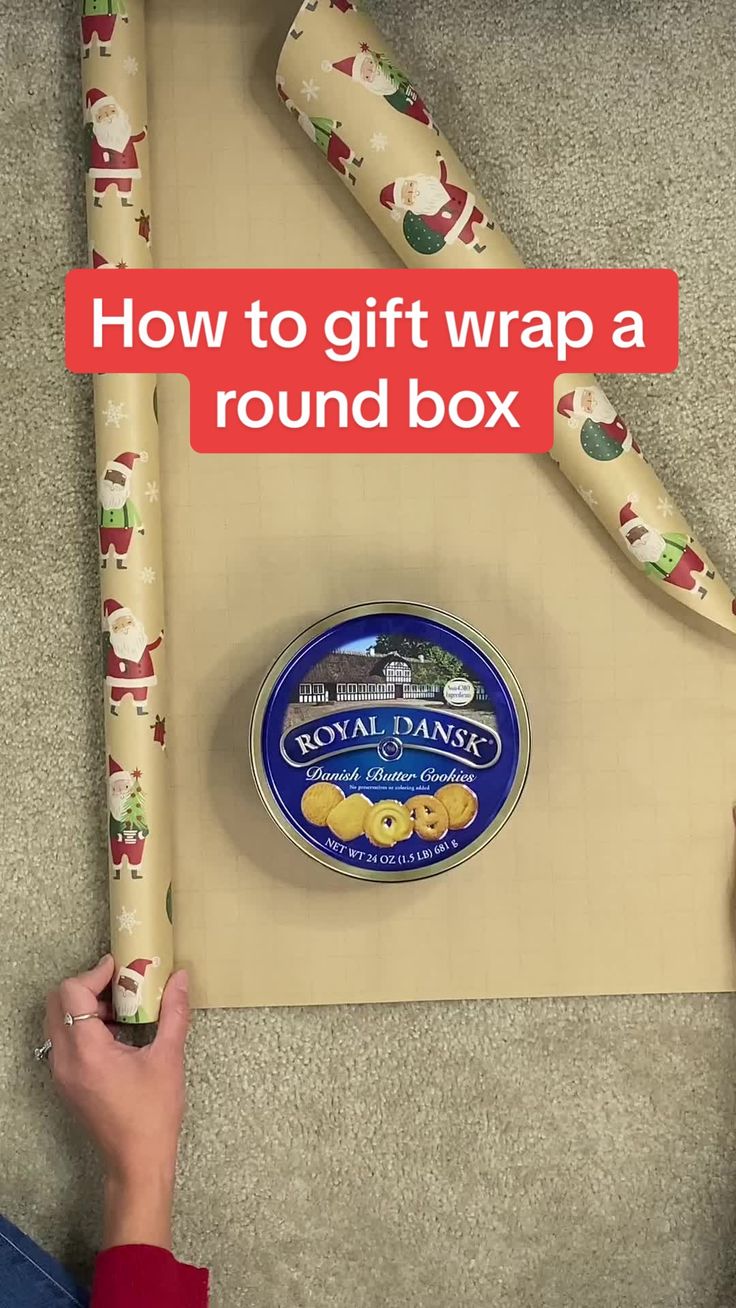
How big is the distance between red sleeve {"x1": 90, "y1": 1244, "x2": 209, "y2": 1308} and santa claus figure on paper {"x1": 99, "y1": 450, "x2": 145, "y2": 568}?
445 mm

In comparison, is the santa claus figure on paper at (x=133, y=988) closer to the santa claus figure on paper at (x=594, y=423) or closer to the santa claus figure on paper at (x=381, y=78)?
the santa claus figure on paper at (x=594, y=423)

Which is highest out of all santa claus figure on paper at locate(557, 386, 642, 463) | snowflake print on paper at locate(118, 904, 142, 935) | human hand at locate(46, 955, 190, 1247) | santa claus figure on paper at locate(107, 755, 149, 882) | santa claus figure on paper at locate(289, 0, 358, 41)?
santa claus figure on paper at locate(289, 0, 358, 41)

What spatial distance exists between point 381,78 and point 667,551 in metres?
0.36

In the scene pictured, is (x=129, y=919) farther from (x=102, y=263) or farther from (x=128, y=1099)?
(x=102, y=263)

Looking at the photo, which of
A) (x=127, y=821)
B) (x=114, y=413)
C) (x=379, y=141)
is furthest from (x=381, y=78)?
(x=127, y=821)

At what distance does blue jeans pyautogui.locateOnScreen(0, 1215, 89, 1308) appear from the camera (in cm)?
67

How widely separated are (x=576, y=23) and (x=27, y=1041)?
0.81 m

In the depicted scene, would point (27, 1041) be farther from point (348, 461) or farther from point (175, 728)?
point (348, 461)

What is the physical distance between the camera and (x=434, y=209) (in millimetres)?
661

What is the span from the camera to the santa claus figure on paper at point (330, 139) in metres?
0.66

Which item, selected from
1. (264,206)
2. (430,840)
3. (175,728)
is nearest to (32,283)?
(264,206)

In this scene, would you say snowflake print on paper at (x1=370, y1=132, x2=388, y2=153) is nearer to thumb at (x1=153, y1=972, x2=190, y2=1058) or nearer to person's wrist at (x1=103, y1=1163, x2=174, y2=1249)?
thumb at (x1=153, y1=972, x2=190, y2=1058)

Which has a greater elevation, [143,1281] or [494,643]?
[494,643]

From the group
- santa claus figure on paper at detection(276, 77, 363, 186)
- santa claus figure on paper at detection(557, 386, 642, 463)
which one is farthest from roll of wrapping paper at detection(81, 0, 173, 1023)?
santa claus figure on paper at detection(557, 386, 642, 463)
